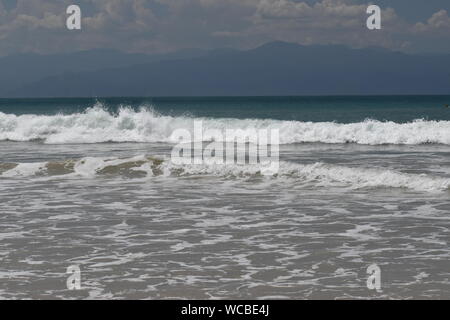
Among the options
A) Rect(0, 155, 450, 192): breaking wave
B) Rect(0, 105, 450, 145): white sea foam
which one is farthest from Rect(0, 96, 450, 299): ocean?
Rect(0, 105, 450, 145): white sea foam

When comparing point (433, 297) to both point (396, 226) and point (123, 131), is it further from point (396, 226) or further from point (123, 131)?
point (123, 131)

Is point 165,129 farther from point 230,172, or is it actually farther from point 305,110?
point 305,110

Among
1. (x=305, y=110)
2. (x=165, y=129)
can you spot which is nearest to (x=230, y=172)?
(x=165, y=129)

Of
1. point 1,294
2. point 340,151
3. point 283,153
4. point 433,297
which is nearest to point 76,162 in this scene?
point 283,153

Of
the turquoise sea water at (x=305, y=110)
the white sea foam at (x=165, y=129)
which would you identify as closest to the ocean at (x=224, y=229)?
the white sea foam at (x=165, y=129)

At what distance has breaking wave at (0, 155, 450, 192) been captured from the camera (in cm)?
1752

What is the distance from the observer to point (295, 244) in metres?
10.9

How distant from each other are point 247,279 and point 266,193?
8035 millimetres

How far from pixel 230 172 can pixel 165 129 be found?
1947cm

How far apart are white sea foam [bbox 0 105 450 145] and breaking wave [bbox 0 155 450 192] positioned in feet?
45.1

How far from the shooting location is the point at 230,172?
20.8 meters

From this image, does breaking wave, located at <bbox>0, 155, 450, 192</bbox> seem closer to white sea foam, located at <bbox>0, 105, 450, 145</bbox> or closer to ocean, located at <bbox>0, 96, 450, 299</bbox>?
ocean, located at <bbox>0, 96, 450, 299</bbox>

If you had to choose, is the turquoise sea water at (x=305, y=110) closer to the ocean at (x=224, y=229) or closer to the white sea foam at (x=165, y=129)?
the white sea foam at (x=165, y=129)
